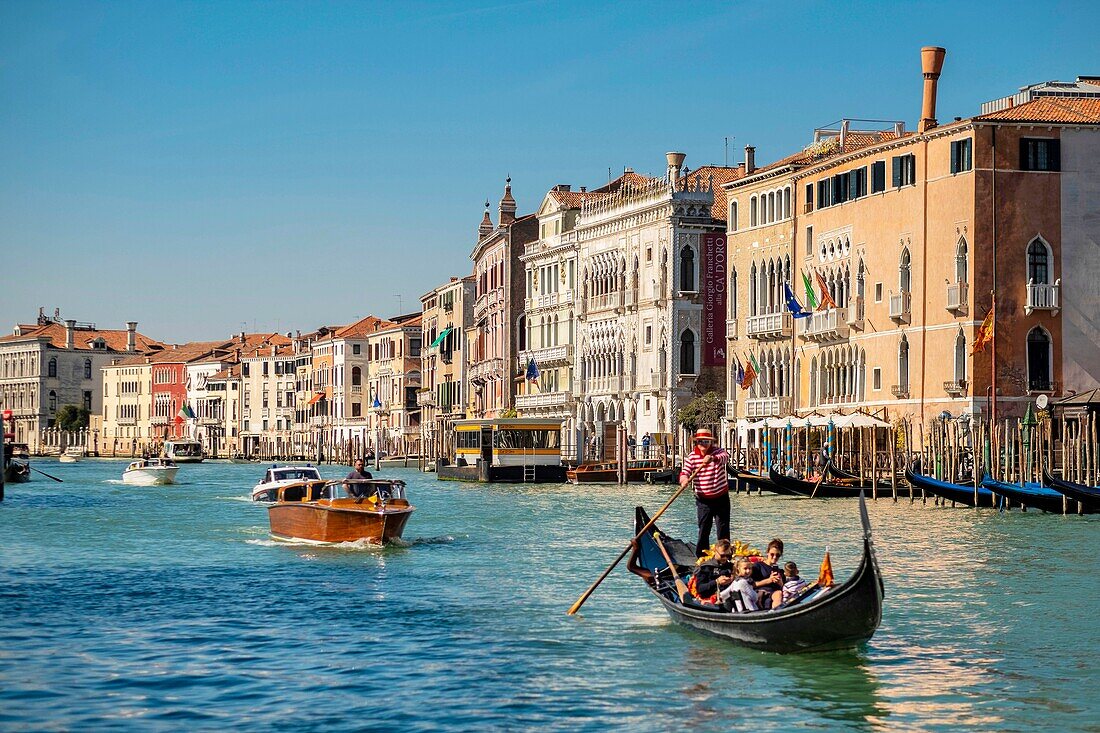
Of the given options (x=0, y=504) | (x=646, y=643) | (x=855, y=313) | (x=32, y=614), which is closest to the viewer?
(x=646, y=643)

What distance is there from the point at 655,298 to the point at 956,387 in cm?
1655

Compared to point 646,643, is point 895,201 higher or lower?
higher

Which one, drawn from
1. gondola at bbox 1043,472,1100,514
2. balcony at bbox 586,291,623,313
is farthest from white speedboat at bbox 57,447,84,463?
gondola at bbox 1043,472,1100,514

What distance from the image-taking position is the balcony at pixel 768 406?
43.1 m

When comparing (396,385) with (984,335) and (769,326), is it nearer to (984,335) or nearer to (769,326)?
(769,326)

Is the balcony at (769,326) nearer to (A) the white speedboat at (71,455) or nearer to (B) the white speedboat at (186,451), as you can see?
(B) the white speedboat at (186,451)

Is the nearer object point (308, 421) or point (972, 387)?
point (972, 387)

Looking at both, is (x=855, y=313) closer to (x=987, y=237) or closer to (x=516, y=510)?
(x=987, y=237)

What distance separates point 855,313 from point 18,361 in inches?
3454

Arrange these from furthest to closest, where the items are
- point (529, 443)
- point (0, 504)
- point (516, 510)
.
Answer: point (529, 443), point (0, 504), point (516, 510)

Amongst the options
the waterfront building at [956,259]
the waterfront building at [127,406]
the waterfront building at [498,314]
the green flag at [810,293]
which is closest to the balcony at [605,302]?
the waterfront building at [498,314]

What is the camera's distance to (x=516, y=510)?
3216cm

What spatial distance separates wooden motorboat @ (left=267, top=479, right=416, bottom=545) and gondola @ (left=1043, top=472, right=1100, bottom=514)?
427 inches

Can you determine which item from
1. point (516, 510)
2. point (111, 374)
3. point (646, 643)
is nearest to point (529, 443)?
point (516, 510)
